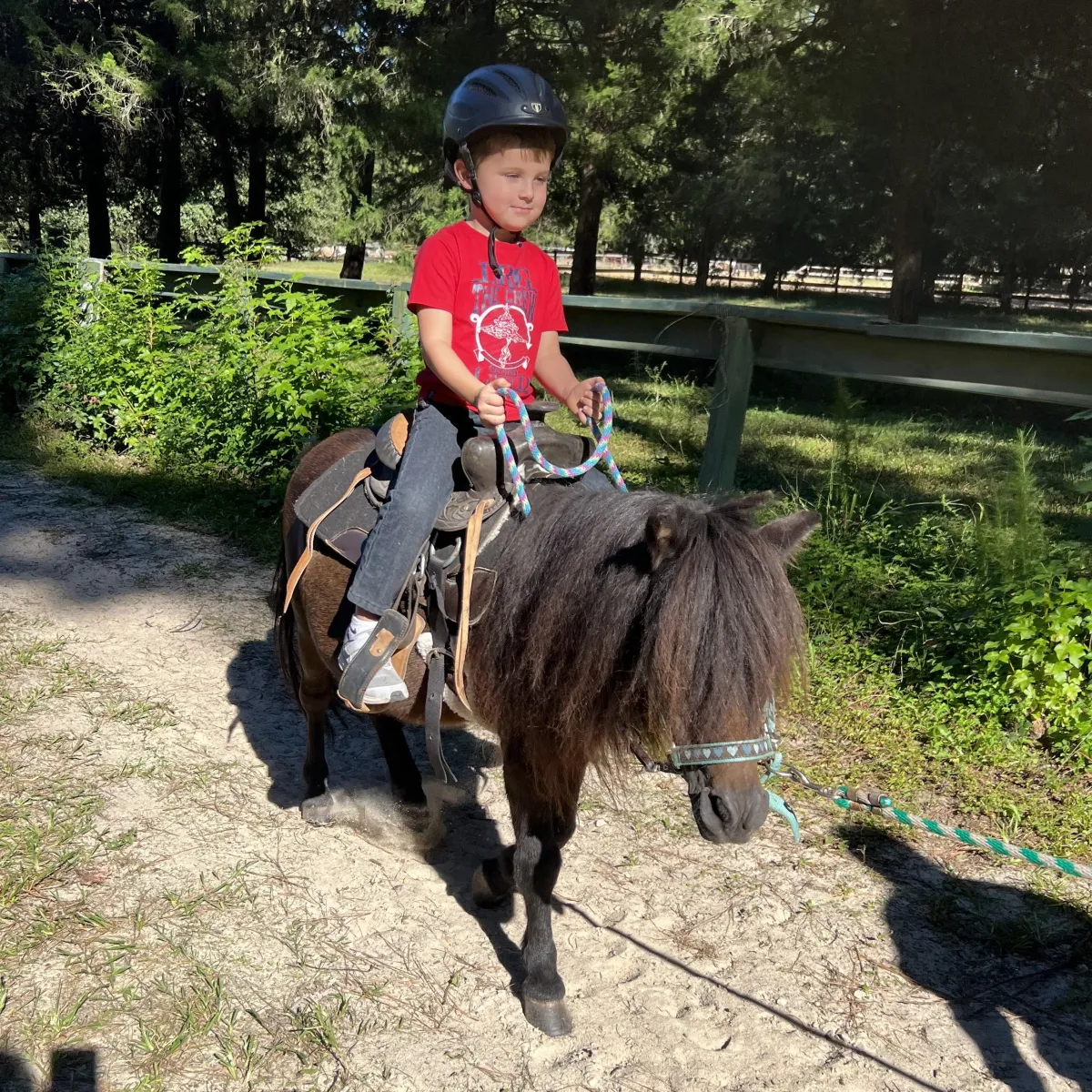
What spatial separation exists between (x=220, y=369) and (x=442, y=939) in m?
6.03

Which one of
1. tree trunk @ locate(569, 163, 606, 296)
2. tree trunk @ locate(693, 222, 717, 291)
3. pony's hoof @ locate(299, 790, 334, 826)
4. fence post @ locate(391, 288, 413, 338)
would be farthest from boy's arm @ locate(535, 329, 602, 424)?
tree trunk @ locate(693, 222, 717, 291)

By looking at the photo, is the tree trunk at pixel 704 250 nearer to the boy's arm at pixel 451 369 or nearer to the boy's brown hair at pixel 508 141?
the boy's brown hair at pixel 508 141

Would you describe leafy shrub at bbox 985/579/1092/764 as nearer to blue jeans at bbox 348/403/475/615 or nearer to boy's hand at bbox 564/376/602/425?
boy's hand at bbox 564/376/602/425

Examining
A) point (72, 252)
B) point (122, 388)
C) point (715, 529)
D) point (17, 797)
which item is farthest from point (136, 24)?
point (715, 529)

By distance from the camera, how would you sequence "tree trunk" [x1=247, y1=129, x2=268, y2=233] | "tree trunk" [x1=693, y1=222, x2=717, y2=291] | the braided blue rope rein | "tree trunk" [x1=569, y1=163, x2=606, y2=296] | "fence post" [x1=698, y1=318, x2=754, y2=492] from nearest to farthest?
the braided blue rope rein → "fence post" [x1=698, y1=318, x2=754, y2=492] → "tree trunk" [x1=569, y1=163, x2=606, y2=296] → "tree trunk" [x1=247, y1=129, x2=268, y2=233] → "tree trunk" [x1=693, y1=222, x2=717, y2=291]

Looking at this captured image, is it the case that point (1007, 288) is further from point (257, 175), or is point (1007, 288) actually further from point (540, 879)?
point (540, 879)

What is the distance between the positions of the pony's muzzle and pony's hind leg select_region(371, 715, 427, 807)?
1872 mm

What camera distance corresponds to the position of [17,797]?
379 cm

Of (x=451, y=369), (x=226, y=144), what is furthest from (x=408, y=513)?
(x=226, y=144)

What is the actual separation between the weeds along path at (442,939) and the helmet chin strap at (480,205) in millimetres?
2101

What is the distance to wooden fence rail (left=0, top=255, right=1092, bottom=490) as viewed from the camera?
486cm

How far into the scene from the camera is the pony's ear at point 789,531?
223cm

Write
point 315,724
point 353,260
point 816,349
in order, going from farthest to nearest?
point 353,260 → point 816,349 → point 315,724

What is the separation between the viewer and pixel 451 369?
8.83 feet
